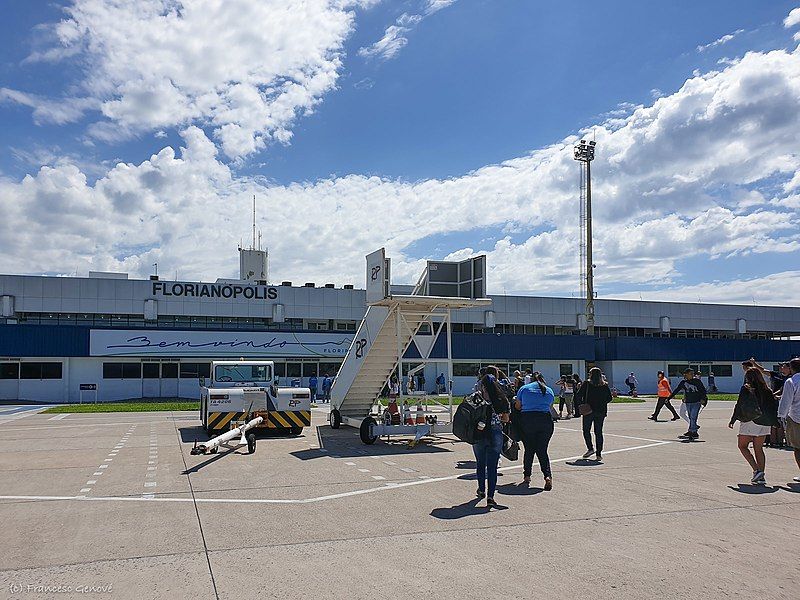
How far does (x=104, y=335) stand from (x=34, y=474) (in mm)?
28185

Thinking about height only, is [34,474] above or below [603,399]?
below

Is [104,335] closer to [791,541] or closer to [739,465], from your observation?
[739,465]

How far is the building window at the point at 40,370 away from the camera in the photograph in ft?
122

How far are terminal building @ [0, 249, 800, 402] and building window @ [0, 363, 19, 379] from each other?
54mm

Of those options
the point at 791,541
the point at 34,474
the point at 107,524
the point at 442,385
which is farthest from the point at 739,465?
the point at 442,385

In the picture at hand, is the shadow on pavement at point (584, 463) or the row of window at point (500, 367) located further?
the row of window at point (500, 367)

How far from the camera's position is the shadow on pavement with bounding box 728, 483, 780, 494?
9.73 metres

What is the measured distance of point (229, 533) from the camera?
24.1 feet

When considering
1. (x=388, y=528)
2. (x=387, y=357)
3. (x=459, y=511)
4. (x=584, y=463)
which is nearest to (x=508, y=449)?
(x=459, y=511)

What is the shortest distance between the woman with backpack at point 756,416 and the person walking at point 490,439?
405cm

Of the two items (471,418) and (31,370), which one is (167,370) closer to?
(31,370)

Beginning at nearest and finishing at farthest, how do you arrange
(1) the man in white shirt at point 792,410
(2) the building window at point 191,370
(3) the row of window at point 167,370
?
(1) the man in white shirt at point 792,410 < (3) the row of window at point 167,370 < (2) the building window at point 191,370

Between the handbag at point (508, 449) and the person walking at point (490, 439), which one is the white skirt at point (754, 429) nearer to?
the handbag at point (508, 449)

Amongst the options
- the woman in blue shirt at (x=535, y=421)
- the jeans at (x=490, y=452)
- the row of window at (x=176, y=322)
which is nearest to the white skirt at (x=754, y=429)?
the woman in blue shirt at (x=535, y=421)
